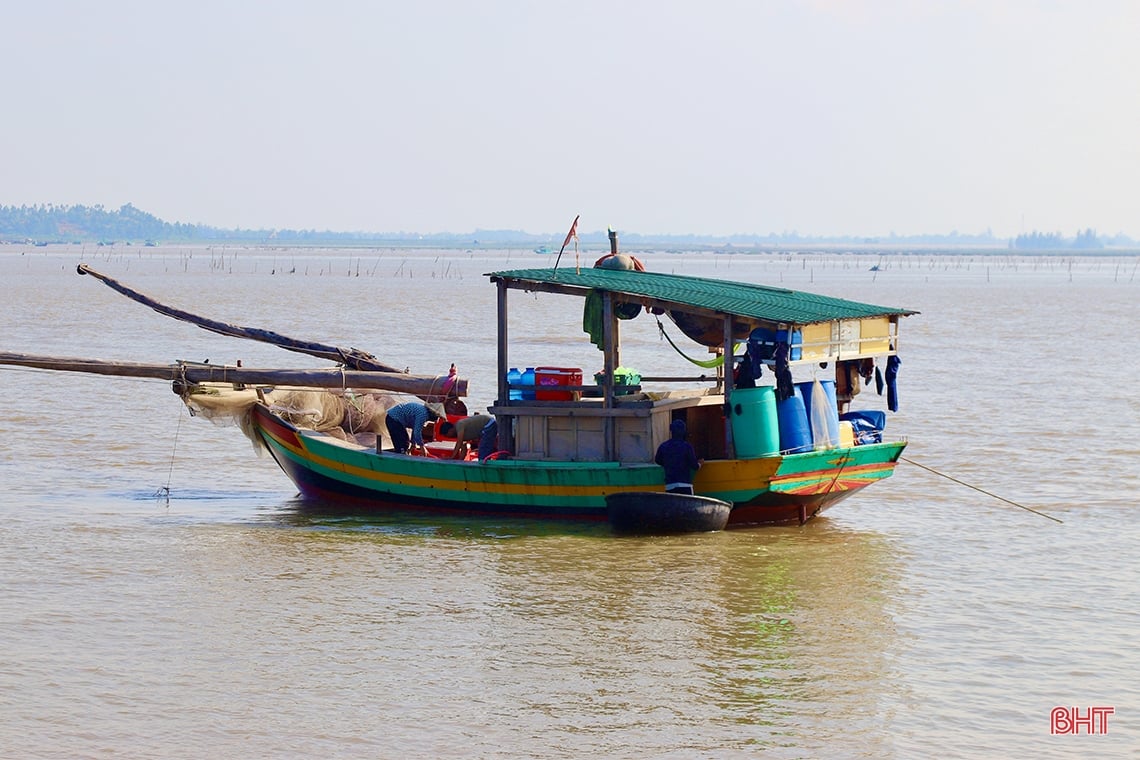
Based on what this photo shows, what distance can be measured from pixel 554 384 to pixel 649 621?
4564mm

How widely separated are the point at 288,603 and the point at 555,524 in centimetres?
418

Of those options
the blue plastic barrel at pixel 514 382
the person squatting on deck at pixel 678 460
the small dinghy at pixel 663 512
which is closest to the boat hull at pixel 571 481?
the person squatting on deck at pixel 678 460

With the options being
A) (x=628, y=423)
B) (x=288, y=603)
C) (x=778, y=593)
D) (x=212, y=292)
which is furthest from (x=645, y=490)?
(x=212, y=292)

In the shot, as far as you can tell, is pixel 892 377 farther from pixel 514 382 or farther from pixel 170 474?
pixel 170 474

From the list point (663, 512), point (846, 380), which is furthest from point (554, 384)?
point (846, 380)

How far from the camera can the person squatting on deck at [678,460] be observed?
1583 centimetres

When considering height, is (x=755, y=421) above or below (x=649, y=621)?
above

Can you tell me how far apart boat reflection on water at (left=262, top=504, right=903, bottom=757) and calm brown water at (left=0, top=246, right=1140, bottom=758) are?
4cm

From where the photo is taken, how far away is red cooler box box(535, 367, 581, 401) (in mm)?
16781

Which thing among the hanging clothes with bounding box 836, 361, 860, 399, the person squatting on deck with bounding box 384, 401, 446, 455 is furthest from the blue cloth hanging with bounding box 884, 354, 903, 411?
the person squatting on deck with bounding box 384, 401, 446, 455

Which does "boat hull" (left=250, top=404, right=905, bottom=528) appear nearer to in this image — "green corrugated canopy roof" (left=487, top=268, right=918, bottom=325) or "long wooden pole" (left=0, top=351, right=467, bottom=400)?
"long wooden pole" (left=0, top=351, right=467, bottom=400)

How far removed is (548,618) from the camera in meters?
12.9

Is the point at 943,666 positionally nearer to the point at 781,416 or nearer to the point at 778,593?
the point at 778,593

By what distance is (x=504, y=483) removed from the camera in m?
16.7
